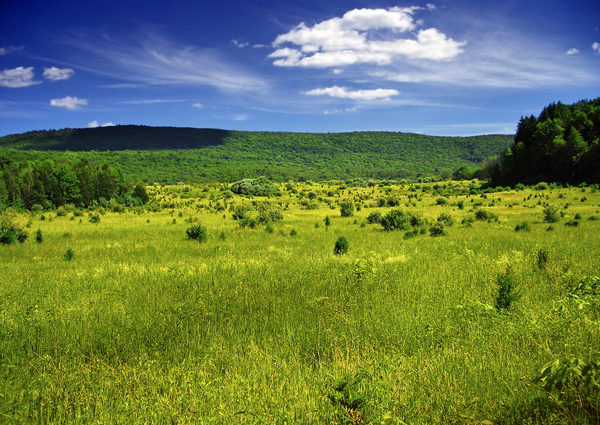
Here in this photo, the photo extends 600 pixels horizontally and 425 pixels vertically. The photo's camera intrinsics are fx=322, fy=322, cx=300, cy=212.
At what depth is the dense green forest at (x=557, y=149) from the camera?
4719cm

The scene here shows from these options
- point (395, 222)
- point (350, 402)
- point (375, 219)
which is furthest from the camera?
point (375, 219)

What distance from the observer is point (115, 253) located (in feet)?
42.0

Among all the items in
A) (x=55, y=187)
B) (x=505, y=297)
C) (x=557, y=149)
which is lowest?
(x=505, y=297)

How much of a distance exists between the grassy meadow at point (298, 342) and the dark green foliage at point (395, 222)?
10.8 m

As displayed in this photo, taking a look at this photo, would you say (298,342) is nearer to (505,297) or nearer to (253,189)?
(505,297)

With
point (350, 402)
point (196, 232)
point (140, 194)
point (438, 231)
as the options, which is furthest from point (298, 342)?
point (140, 194)

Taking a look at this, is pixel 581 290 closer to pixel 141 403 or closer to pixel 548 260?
pixel 548 260

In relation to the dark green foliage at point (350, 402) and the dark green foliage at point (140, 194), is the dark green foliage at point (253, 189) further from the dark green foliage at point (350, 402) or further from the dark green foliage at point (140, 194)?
the dark green foliage at point (350, 402)

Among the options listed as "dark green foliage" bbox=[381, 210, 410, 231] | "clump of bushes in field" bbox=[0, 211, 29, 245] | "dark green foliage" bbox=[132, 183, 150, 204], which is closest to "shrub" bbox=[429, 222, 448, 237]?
"dark green foliage" bbox=[381, 210, 410, 231]

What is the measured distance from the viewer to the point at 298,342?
4.73 metres

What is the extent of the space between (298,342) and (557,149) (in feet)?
203

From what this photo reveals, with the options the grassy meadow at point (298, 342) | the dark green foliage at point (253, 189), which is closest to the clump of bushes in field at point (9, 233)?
the grassy meadow at point (298, 342)

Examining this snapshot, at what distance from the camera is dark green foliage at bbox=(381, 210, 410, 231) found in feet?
65.6

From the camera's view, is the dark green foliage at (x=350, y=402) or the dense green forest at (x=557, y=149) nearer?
the dark green foliage at (x=350, y=402)
